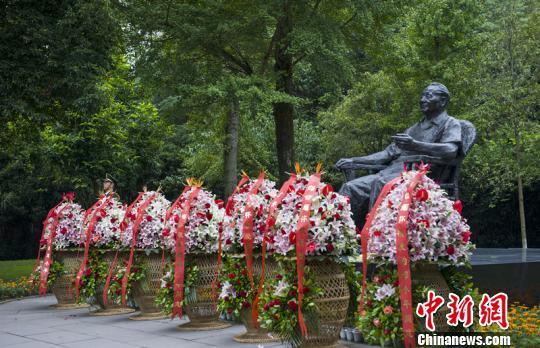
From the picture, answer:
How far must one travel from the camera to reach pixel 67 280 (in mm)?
11086

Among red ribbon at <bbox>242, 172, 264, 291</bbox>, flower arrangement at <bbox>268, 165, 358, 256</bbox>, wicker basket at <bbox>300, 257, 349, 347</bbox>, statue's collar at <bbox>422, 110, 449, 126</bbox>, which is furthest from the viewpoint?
statue's collar at <bbox>422, 110, 449, 126</bbox>

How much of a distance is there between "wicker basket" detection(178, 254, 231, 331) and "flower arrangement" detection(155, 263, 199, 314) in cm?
5

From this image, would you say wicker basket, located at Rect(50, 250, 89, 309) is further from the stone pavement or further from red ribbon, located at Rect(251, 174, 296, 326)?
red ribbon, located at Rect(251, 174, 296, 326)

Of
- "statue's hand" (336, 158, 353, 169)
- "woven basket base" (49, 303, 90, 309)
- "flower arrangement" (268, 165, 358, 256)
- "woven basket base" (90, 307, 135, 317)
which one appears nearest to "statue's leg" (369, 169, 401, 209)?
"statue's hand" (336, 158, 353, 169)

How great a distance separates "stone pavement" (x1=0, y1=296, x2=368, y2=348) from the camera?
7.38 meters

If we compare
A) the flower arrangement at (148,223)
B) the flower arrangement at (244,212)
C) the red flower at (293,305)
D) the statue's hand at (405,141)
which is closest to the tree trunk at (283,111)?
the flower arrangement at (148,223)

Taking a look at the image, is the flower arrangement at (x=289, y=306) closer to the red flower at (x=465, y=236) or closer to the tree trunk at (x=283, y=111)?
the red flower at (x=465, y=236)

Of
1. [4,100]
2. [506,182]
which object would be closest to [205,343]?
[4,100]

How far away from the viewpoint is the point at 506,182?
21984mm

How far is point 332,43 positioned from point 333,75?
3.05 feet

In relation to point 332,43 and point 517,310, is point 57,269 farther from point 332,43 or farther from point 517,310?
point 332,43

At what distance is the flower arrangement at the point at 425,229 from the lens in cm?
533

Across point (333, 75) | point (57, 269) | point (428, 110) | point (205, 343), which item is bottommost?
point (205, 343)

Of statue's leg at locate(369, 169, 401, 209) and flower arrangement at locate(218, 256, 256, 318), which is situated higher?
statue's leg at locate(369, 169, 401, 209)
